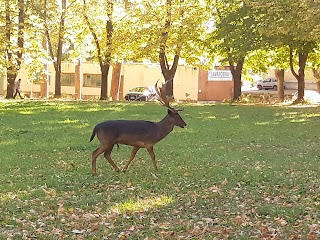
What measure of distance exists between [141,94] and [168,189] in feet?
126

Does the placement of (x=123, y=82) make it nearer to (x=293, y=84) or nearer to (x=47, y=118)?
(x=293, y=84)

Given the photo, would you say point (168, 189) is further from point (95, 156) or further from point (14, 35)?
point (14, 35)

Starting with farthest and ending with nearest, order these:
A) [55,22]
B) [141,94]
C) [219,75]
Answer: [219,75] → [141,94] → [55,22]

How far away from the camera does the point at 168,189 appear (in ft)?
31.2

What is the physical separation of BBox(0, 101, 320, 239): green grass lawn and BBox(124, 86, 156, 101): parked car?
2961 cm

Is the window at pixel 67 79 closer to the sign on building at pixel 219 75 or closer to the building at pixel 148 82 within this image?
the building at pixel 148 82

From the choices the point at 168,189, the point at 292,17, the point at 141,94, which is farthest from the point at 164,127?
the point at 141,94

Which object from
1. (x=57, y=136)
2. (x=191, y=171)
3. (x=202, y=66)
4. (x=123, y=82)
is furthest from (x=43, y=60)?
(x=191, y=171)

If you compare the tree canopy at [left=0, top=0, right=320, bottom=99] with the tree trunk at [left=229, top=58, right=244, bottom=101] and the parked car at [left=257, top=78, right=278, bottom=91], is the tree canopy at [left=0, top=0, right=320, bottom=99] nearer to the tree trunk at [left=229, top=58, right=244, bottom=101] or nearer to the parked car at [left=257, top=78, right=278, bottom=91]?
the tree trunk at [left=229, top=58, right=244, bottom=101]

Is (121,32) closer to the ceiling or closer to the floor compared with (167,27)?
closer to the floor

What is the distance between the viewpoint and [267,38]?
1152 inches

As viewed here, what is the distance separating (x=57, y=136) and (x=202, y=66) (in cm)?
2890

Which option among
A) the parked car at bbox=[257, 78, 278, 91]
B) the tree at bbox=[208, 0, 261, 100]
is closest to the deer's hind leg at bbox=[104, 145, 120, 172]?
the tree at bbox=[208, 0, 261, 100]

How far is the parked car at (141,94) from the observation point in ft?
155
